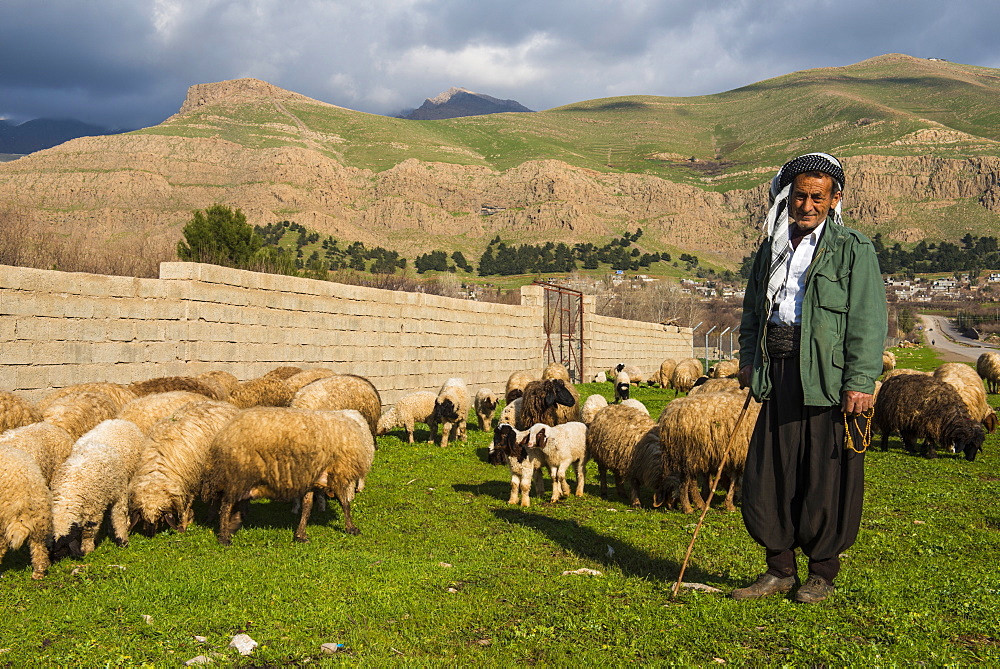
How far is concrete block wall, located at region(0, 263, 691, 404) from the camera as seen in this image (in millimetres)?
10078

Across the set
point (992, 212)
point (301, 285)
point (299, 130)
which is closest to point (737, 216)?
point (992, 212)

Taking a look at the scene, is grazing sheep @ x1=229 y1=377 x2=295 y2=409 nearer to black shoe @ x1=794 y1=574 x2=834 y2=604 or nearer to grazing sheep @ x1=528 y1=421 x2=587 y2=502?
grazing sheep @ x1=528 y1=421 x2=587 y2=502

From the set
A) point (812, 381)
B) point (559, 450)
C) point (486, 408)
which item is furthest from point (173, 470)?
point (486, 408)

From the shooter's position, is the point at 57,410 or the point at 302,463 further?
the point at 57,410

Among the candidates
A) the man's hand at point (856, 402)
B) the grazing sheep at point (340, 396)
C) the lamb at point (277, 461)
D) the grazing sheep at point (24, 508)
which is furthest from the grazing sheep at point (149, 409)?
the man's hand at point (856, 402)

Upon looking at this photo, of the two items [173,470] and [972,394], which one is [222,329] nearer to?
[173,470]

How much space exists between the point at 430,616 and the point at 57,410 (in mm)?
5771

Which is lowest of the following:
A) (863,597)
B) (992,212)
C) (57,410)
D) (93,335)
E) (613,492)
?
(613,492)

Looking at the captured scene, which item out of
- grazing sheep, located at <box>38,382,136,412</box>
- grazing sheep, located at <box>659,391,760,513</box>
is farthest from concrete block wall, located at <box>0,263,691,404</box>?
grazing sheep, located at <box>659,391,760,513</box>

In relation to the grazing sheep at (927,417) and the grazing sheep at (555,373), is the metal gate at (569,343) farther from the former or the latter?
the grazing sheep at (927,417)

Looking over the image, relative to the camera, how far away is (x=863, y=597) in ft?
16.4

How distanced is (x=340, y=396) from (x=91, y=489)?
4.81m

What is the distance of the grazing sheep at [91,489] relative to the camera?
6316 millimetres

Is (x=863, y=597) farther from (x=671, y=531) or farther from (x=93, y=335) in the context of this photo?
(x=93, y=335)
